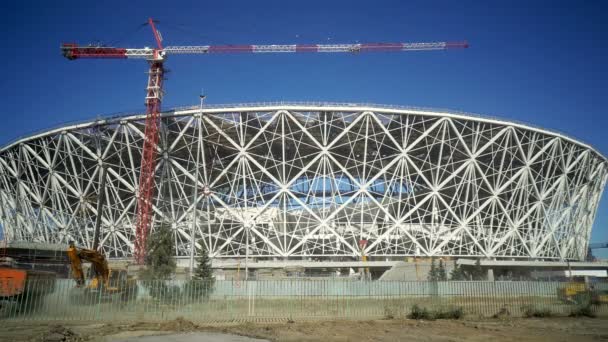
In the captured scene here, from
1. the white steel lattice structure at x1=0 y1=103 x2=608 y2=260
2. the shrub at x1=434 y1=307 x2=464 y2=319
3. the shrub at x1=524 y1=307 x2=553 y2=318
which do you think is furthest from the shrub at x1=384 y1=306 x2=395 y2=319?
the white steel lattice structure at x1=0 y1=103 x2=608 y2=260

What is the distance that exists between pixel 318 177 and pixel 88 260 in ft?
93.8

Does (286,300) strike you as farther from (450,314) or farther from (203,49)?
(203,49)

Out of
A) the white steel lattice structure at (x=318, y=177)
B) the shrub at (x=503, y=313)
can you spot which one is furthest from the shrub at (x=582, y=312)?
the white steel lattice structure at (x=318, y=177)

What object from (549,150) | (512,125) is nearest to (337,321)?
(512,125)

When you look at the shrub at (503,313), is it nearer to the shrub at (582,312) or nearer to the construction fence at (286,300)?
the construction fence at (286,300)

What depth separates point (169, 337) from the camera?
12305 millimetres

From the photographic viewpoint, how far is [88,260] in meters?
21.4

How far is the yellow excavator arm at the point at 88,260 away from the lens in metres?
20.5

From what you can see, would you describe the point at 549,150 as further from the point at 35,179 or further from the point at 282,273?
the point at 35,179

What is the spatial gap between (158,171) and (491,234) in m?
37.5

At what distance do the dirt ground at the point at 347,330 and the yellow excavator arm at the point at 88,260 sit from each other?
5382 millimetres

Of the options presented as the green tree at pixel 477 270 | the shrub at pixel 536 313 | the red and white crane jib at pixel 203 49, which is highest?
the red and white crane jib at pixel 203 49

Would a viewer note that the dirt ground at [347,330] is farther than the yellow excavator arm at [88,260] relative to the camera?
No

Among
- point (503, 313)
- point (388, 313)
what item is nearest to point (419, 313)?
point (388, 313)
